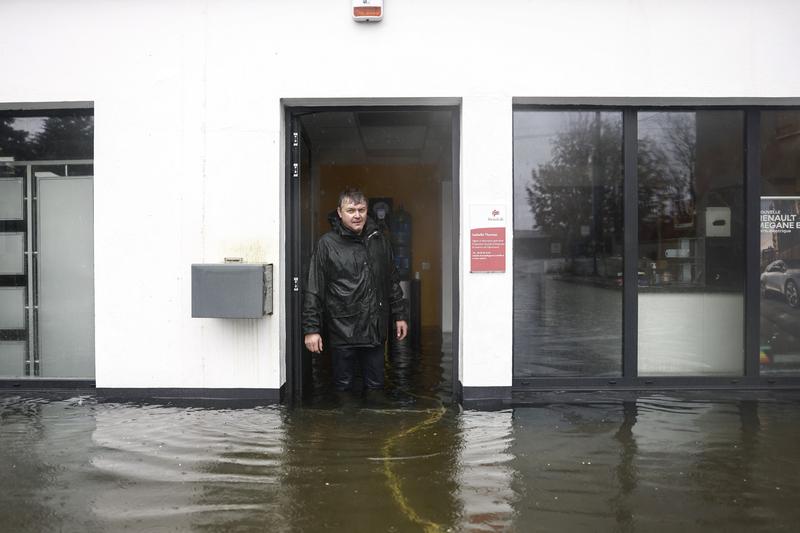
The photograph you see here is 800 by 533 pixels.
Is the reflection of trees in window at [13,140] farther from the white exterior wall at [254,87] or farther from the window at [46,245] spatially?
the white exterior wall at [254,87]

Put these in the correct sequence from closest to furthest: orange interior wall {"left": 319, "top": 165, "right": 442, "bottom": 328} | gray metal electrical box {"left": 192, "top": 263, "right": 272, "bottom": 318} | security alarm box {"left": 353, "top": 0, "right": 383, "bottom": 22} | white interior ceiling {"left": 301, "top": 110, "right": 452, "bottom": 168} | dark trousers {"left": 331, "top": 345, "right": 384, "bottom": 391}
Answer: gray metal electrical box {"left": 192, "top": 263, "right": 272, "bottom": 318} → security alarm box {"left": 353, "top": 0, "right": 383, "bottom": 22} → dark trousers {"left": 331, "top": 345, "right": 384, "bottom": 391} → white interior ceiling {"left": 301, "top": 110, "right": 452, "bottom": 168} → orange interior wall {"left": 319, "top": 165, "right": 442, "bottom": 328}

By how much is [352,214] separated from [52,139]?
312 cm

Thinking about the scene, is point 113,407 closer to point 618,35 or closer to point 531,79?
point 531,79

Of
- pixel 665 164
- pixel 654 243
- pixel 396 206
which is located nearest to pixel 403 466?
pixel 654 243

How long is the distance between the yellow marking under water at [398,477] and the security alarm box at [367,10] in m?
3.49

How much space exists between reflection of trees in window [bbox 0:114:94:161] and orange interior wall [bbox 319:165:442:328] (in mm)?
6115

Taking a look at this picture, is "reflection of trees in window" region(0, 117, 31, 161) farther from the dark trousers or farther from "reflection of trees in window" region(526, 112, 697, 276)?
"reflection of trees in window" region(526, 112, 697, 276)

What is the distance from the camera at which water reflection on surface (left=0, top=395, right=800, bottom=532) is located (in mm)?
3492

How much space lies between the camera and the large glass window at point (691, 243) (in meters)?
6.45

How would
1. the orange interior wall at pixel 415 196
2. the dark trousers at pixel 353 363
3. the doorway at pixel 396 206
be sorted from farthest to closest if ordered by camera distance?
the orange interior wall at pixel 415 196 < the doorway at pixel 396 206 < the dark trousers at pixel 353 363

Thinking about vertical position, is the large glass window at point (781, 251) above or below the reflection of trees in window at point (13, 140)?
below

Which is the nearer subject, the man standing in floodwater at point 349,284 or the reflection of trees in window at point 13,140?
→ the man standing in floodwater at point 349,284

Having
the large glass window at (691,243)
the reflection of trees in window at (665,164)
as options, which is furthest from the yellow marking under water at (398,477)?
the reflection of trees in window at (665,164)

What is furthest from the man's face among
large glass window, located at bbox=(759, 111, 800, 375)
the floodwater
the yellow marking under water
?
large glass window, located at bbox=(759, 111, 800, 375)
